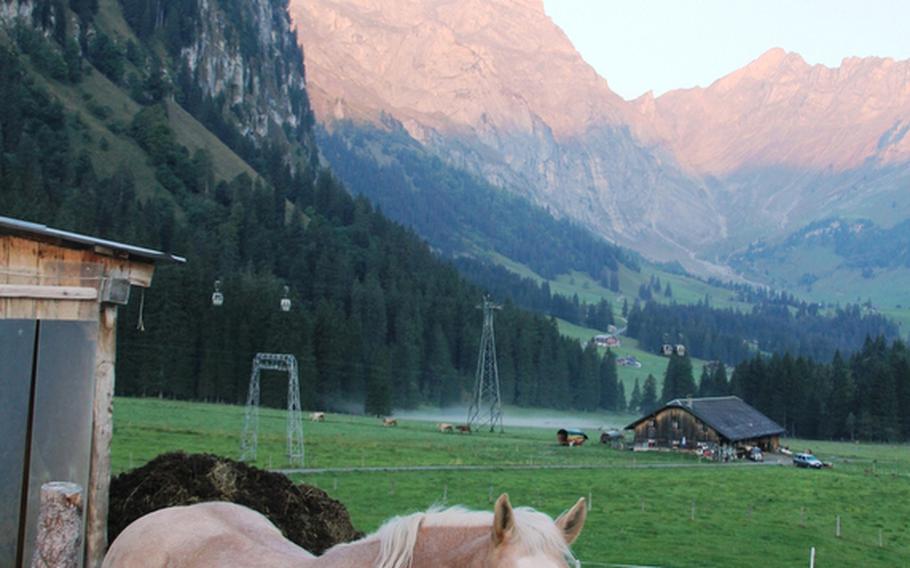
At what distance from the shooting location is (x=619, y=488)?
50.1m

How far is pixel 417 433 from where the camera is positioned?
8469 centimetres

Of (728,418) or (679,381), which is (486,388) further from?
(728,418)

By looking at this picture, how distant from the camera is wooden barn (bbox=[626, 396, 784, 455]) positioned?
90375mm

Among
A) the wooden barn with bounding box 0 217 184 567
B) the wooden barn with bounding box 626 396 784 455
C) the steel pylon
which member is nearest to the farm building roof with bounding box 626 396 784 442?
the wooden barn with bounding box 626 396 784 455

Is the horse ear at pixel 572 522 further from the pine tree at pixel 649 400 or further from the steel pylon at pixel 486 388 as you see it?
the pine tree at pixel 649 400

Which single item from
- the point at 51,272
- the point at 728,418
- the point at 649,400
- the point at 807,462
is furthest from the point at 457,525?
the point at 649,400

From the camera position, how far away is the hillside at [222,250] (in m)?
105

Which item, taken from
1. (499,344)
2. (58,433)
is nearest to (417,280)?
(499,344)

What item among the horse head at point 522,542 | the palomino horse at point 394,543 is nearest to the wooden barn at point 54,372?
the palomino horse at point 394,543

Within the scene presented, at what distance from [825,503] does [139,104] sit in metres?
163

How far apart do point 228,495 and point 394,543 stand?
1114 cm

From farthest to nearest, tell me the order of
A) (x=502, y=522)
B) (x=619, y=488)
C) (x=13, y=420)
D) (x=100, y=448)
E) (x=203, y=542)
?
(x=619, y=488) → (x=100, y=448) → (x=13, y=420) → (x=203, y=542) → (x=502, y=522)

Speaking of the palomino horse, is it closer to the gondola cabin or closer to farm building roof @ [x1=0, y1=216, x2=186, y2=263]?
farm building roof @ [x1=0, y1=216, x2=186, y2=263]

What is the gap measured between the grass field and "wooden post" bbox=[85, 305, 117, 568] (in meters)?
12.6
